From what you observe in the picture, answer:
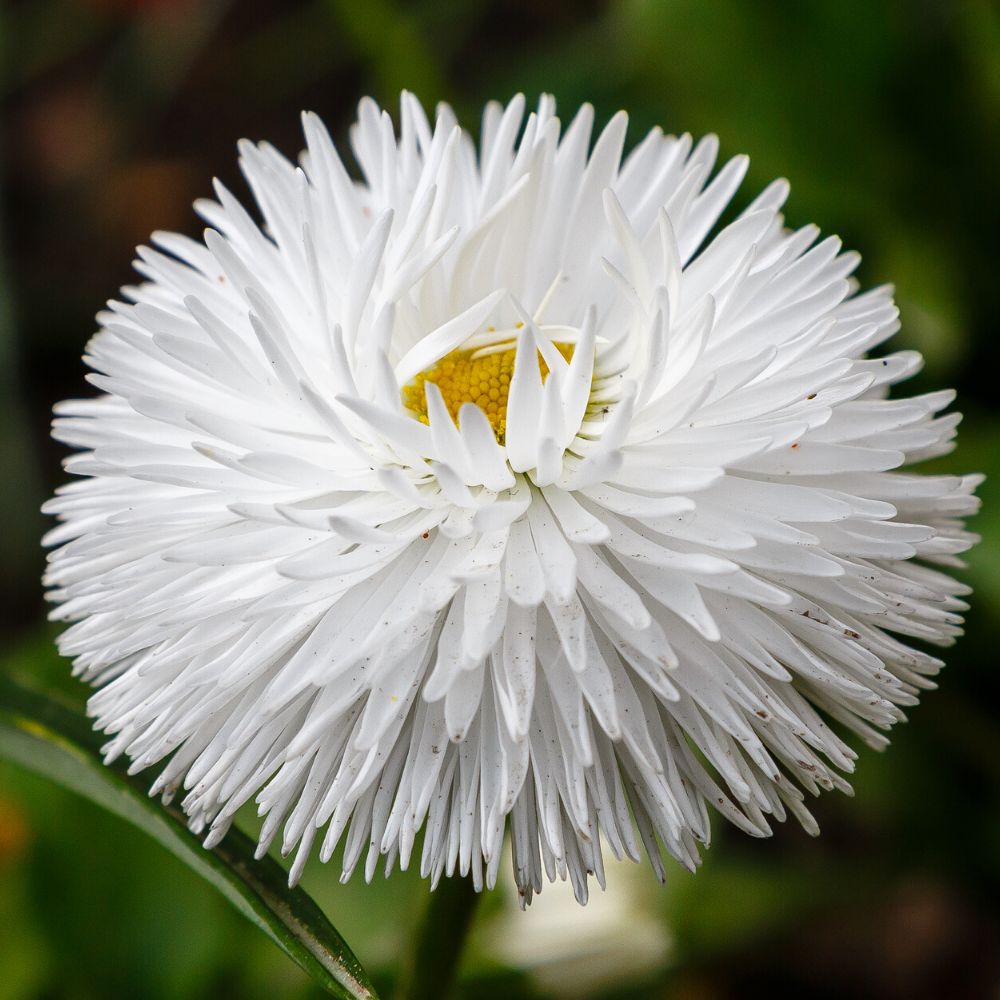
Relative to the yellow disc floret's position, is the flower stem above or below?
below

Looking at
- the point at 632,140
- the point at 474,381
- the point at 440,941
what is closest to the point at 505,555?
the point at 474,381

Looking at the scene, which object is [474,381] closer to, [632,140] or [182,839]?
[182,839]

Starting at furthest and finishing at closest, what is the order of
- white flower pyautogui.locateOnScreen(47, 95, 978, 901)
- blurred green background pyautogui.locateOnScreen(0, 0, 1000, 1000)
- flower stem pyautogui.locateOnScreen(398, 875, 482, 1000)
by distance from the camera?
blurred green background pyautogui.locateOnScreen(0, 0, 1000, 1000)
flower stem pyautogui.locateOnScreen(398, 875, 482, 1000)
white flower pyautogui.locateOnScreen(47, 95, 978, 901)

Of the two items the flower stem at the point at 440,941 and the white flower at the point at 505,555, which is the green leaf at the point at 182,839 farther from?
the flower stem at the point at 440,941

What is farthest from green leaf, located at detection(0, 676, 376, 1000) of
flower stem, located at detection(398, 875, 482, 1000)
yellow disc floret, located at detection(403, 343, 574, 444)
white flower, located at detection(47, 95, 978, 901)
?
yellow disc floret, located at detection(403, 343, 574, 444)

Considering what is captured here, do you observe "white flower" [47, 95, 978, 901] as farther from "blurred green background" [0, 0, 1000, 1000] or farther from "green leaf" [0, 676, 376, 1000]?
"blurred green background" [0, 0, 1000, 1000]

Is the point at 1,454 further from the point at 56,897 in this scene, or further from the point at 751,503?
the point at 751,503

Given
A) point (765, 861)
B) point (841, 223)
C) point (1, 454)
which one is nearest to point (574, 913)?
point (765, 861)
